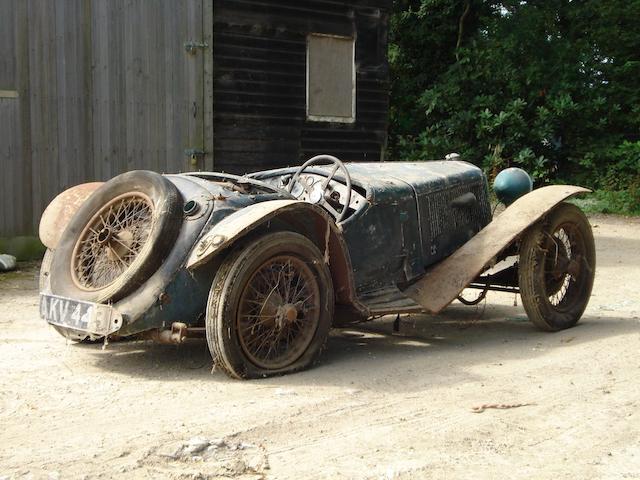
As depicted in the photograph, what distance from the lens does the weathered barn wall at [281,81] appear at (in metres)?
12.7

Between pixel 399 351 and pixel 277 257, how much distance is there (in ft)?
4.68

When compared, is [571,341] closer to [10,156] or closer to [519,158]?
[10,156]

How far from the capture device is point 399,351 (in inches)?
240

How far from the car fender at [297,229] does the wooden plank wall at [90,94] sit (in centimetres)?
633

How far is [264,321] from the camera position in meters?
5.10

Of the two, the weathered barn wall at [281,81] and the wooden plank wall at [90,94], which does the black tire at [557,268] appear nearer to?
the wooden plank wall at [90,94]

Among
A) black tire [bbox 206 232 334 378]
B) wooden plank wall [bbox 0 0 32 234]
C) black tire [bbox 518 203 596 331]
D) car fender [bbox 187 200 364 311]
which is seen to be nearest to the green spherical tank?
black tire [bbox 518 203 596 331]

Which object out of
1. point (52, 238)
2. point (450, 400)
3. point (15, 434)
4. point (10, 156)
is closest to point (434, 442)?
point (450, 400)

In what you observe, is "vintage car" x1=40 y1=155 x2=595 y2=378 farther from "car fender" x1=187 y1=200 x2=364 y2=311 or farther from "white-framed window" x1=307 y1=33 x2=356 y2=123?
"white-framed window" x1=307 y1=33 x2=356 y2=123

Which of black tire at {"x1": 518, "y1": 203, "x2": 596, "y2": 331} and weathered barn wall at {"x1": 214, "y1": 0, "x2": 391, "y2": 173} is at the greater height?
weathered barn wall at {"x1": 214, "y1": 0, "x2": 391, "y2": 173}

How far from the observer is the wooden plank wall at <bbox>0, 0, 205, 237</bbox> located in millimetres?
10648

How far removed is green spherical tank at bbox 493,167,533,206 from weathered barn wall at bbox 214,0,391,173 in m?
5.85

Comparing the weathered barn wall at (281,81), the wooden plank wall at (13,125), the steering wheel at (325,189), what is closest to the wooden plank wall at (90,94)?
the wooden plank wall at (13,125)

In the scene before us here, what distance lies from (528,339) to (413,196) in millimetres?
1404
